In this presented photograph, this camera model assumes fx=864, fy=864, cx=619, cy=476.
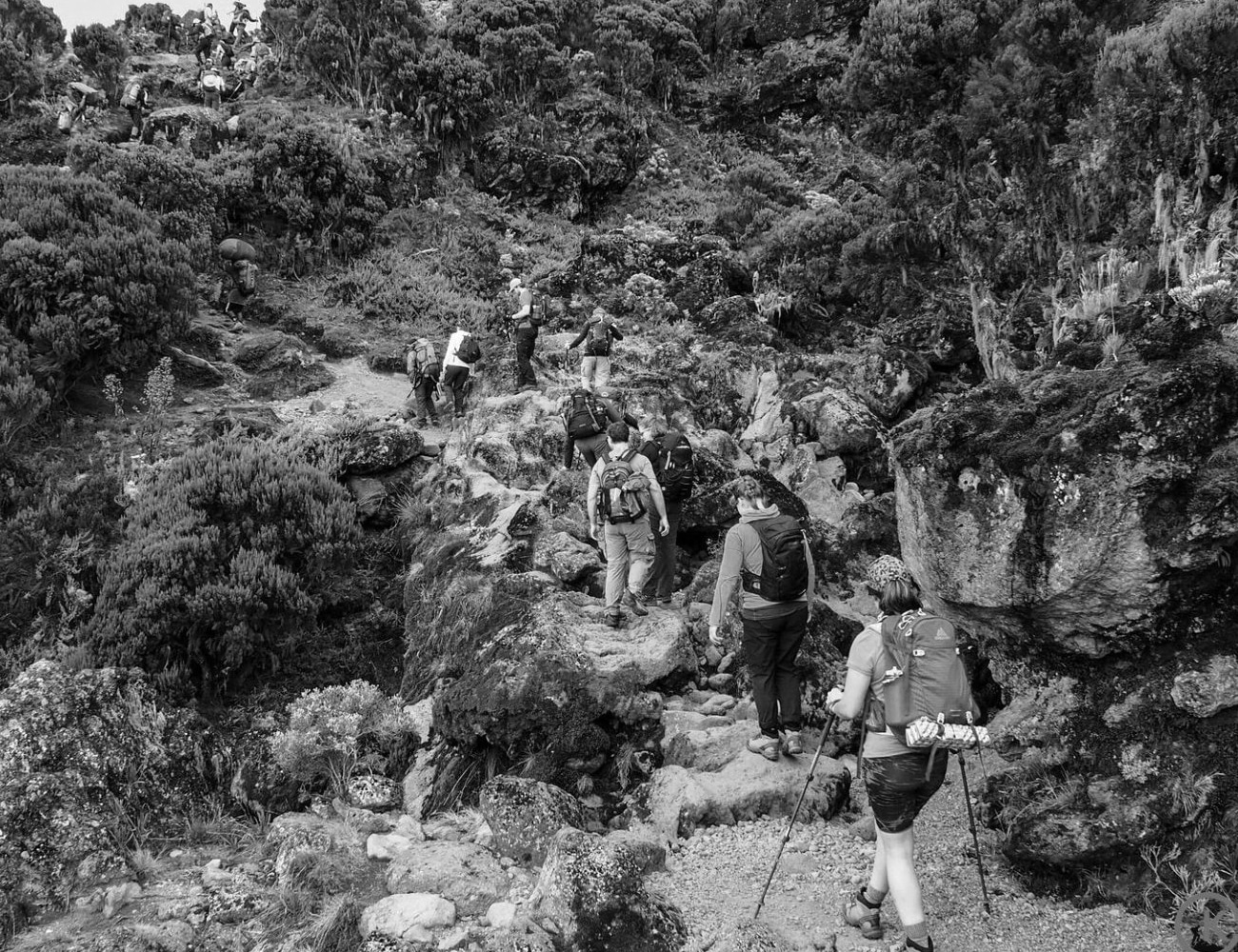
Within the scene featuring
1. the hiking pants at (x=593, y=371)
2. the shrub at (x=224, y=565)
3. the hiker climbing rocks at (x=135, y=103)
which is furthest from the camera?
the hiker climbing rocks at (x=135, y=103)

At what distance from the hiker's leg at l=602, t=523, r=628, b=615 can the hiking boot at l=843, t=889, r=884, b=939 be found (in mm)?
3407

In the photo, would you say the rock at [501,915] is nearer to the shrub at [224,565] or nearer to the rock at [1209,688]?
the rock at [1209,688]

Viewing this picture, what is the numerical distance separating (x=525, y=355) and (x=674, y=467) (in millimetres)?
5777

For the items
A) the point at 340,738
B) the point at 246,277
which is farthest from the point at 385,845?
the point at 246,277

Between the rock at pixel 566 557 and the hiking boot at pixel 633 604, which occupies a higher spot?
the rock at pixel 566 557

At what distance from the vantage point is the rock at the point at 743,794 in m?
5.43

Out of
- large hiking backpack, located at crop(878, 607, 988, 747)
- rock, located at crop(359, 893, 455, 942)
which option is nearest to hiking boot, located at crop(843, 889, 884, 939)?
large hiking backpack, located at crop(878, 607, 988, 747)

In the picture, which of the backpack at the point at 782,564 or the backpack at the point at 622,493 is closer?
the backpack at the point at 782,564

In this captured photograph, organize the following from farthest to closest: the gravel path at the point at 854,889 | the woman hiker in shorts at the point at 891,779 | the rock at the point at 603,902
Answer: the gravel path at the point at 854,889, the rock at the point at 603,902, the woman hiker in shorts at the point at 891,779

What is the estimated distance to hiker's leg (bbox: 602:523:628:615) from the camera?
23.8ft

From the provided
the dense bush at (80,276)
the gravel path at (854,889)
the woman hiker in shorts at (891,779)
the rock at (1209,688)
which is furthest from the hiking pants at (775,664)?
the dense bush at (80,276)

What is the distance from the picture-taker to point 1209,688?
4629 mm

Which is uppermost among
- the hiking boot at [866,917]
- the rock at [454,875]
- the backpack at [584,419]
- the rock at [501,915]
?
the backpack at [584,419]

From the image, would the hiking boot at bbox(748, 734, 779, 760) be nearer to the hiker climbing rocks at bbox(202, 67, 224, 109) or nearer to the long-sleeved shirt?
the long-sleeved shirt
